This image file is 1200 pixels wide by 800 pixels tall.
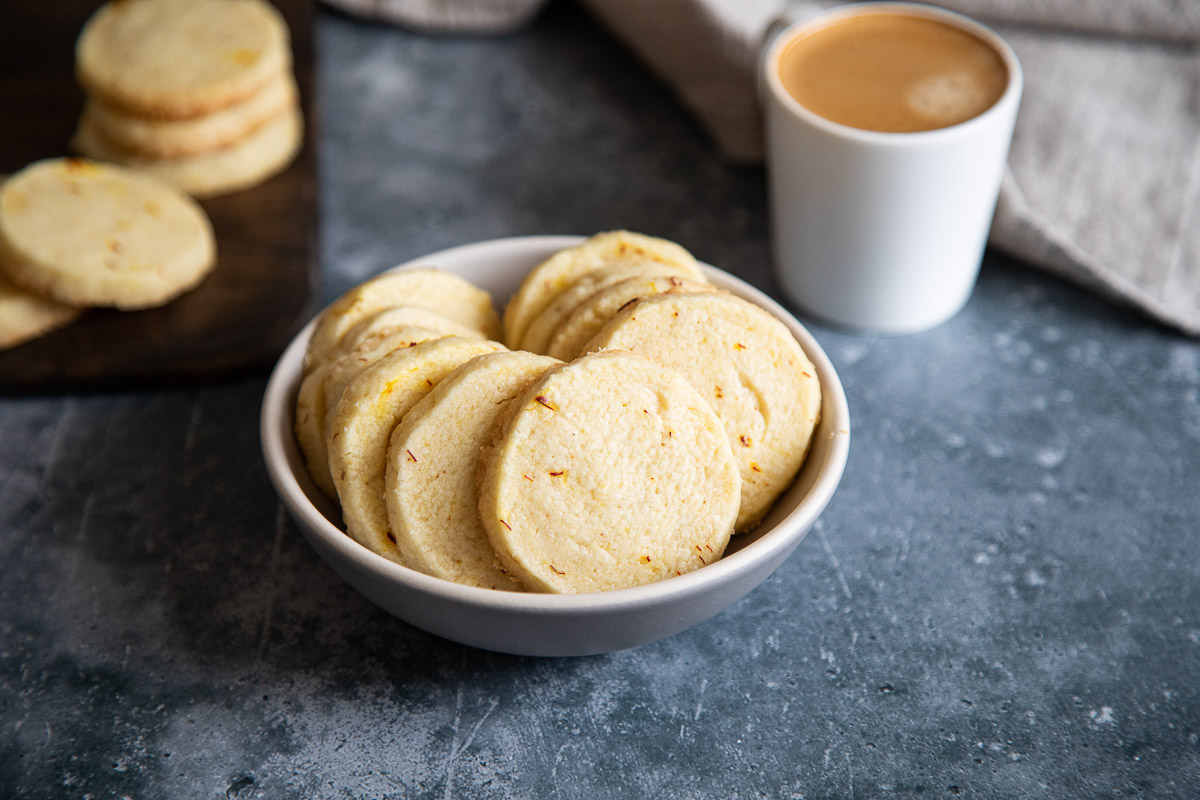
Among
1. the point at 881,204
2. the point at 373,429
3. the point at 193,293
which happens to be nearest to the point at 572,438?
the point at 373,429

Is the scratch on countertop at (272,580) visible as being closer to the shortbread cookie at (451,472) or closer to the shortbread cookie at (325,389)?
the shortbread cookie at (325,389)

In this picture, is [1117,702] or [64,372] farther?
[64,372]

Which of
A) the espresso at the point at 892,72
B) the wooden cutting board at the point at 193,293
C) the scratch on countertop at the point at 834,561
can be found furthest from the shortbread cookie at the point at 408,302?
the espresso at the point at 892,72

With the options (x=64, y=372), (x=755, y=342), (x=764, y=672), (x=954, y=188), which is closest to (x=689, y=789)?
(x=764, y=672)

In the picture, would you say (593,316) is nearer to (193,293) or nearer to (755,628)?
(755,628)

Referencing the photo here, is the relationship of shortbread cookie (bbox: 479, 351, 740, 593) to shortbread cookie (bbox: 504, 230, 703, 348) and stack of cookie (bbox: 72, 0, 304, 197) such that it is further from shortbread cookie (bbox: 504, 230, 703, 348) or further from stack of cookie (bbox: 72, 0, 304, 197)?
stack of cookie (bbox: 72, 0, 304, 197)

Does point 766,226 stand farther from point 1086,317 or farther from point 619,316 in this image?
point 619,316

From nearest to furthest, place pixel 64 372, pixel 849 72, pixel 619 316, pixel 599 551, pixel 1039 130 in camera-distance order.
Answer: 1. pixel 599 551
2. pixel 619 316
3. pixel 64 372
4. pixel 849 72
5. pixel 1039 130

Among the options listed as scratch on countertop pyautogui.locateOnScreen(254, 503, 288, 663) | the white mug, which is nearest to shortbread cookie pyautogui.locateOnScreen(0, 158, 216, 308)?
scratch on countertop pyautogui.locateOnScreen(254, 503, 288, 663)
